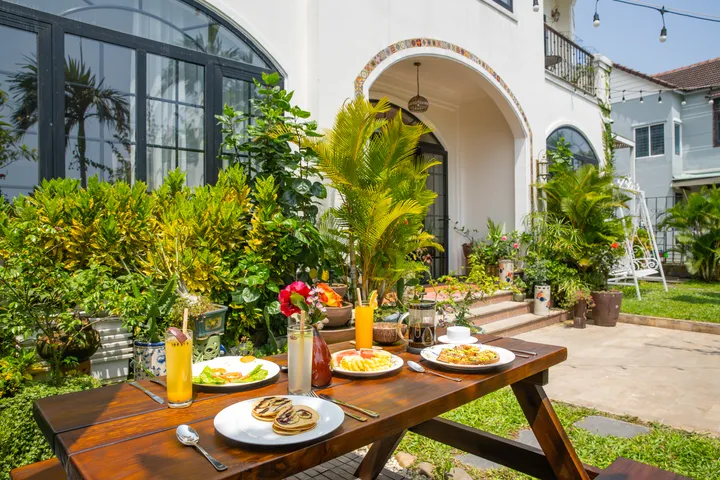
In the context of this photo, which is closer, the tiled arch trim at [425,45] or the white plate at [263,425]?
the white plate at [263,425]

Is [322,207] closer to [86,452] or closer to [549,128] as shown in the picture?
[86,452]

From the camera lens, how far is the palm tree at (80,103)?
3.72 meters

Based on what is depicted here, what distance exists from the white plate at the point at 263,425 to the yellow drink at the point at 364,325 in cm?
63

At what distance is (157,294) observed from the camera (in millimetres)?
3400

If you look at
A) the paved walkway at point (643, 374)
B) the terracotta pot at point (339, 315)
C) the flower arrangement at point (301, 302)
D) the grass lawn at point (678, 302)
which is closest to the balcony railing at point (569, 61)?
the grass lawn at point (678, 302)

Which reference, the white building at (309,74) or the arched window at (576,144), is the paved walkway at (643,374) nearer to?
the white building at (309,74)

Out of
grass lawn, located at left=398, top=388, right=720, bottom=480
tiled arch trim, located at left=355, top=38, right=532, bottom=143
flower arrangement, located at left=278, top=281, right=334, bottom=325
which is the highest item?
tiled arch trim, located at left=355, top=38, right=532, bottom=143

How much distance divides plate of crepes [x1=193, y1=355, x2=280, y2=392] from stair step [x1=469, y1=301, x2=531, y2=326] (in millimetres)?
4448

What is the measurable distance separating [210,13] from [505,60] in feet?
16.6

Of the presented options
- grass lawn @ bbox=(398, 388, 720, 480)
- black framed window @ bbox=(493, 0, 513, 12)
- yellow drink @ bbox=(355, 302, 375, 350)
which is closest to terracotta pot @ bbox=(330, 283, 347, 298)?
grass lawn @ bbox=(398, 388, 720, 480)

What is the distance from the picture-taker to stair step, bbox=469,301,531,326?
6473 millimetres

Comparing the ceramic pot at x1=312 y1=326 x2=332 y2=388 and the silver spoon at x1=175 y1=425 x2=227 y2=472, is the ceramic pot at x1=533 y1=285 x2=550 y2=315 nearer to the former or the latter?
the ceramic pot at x1=312 y1=326 x2=332 y2=388

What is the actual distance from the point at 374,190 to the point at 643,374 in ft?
10.3

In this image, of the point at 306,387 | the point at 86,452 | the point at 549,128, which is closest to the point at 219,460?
the point at 86,452
